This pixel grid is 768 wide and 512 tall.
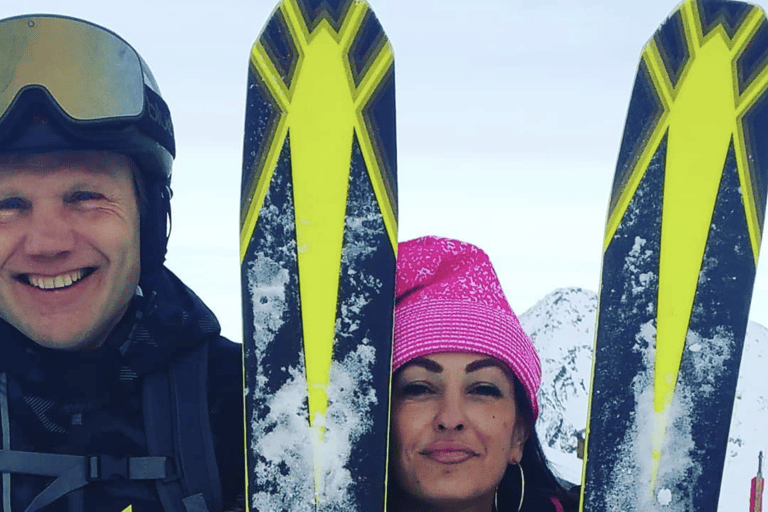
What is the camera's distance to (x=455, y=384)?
7.95 ft

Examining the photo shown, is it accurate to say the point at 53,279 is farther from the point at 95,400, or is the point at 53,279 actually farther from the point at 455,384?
the point at 455,384

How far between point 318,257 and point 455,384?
52cm

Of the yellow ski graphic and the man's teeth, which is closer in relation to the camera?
the man's teeth

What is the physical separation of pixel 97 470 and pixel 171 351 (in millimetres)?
345

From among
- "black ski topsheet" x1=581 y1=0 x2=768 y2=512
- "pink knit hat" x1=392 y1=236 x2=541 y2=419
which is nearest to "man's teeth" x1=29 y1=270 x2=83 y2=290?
"pink knit hat" x1=392 y1=236 x2=541 y2=419

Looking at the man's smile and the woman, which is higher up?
the man's smile

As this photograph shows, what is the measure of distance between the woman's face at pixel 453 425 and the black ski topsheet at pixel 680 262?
309 millimetres

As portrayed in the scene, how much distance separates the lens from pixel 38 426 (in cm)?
245

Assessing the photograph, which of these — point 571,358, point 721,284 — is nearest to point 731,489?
point 571,358

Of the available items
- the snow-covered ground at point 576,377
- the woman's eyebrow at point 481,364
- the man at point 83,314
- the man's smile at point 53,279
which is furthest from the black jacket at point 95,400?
the snow-covered ground at point 576,377

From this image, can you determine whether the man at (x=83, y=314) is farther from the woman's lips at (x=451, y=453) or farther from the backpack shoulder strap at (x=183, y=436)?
the woman's lips at (x=451, y=453)

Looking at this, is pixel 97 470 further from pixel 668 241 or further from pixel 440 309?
pixel 668 241

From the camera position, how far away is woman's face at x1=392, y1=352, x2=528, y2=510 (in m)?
2.41

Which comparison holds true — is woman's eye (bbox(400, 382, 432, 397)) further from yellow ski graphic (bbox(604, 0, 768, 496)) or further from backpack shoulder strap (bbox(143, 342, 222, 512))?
yellow ski graphic (bbox(604, 0, 768, 496))
